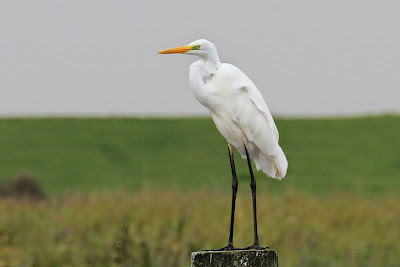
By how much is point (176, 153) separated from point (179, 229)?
16337mm

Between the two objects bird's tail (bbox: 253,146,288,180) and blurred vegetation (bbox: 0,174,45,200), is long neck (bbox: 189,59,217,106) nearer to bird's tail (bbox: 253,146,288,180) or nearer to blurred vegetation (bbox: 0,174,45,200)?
bird's tail (bbox: 253,146,288,180)

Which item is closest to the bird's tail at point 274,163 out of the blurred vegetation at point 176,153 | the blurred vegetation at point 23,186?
the blurred vegetation at point 23,186

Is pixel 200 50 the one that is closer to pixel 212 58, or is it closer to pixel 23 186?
pixel 212 58

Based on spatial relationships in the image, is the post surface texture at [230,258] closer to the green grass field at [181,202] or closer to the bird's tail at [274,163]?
the bird's tail at [274,163]

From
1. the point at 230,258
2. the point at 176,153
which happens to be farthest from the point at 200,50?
the point at 176,153

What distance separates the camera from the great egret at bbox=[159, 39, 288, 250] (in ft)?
13.7

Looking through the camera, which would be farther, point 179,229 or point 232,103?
point 179,229

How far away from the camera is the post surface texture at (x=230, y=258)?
3.79 m

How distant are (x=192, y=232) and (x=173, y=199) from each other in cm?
245

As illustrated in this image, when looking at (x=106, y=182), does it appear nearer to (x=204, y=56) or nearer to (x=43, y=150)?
(x=43, y=150)

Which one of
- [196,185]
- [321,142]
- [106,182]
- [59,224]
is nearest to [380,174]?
[321,142]

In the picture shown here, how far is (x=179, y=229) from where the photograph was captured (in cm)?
733

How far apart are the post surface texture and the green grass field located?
1.49 meters

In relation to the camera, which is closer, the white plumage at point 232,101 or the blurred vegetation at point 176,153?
the white plumage at point 232,101
